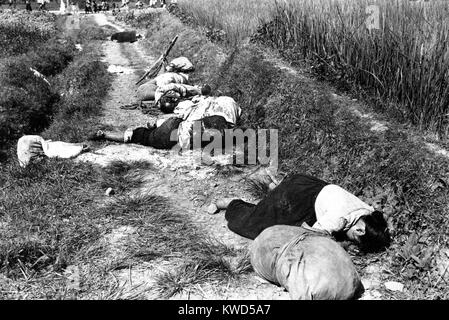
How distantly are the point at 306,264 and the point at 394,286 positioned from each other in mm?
817

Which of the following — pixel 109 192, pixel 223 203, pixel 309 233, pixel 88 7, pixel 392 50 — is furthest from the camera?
pixel 88 7

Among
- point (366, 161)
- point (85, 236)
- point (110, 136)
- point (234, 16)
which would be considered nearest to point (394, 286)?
point (366, 161)

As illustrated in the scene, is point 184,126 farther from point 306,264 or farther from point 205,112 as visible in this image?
point 306,264

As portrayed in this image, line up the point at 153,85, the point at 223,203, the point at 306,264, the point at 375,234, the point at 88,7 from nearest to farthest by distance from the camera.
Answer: the point at 306,264, the point at 375,234, the point at 223,203, the point at 153,85, the point at 88,7

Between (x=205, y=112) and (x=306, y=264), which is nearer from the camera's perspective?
(x=306, y=264)

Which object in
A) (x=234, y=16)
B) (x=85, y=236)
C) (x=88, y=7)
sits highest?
(x=234, y=16)

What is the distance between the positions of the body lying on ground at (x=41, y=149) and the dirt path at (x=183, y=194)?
0.50 ft

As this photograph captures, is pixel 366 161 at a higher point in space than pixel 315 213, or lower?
higher

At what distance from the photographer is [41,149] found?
5176 millimetres

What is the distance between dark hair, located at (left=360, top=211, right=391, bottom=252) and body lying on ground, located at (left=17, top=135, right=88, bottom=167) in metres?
3.62

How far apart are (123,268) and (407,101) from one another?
340cm

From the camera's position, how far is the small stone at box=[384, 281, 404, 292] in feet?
9.84

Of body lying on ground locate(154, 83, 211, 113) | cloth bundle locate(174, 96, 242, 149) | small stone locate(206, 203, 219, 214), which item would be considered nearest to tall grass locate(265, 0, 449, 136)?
cloth bundle locate(174, 96, 242, 149)

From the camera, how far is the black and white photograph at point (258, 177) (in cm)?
297
